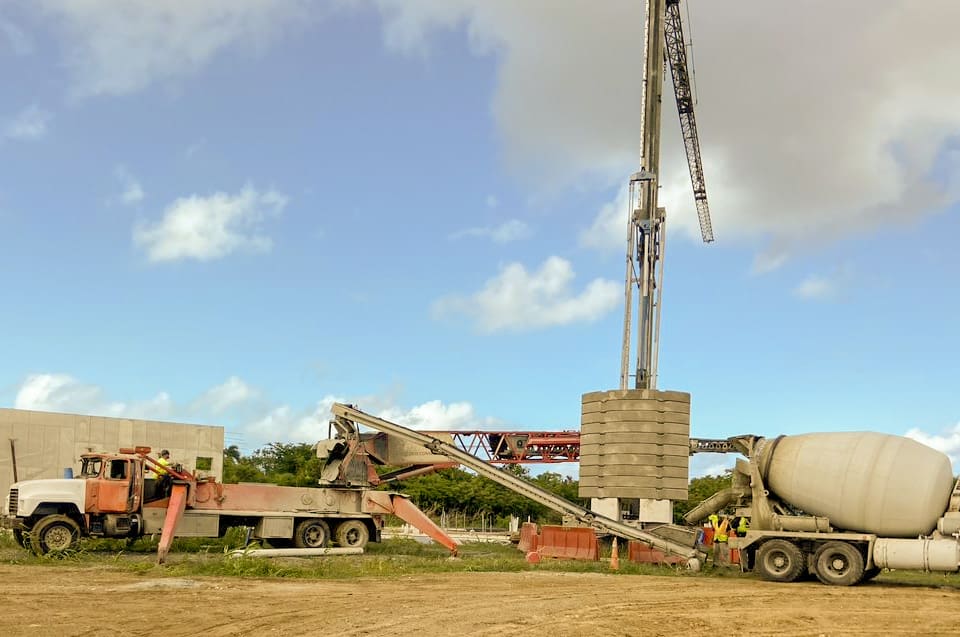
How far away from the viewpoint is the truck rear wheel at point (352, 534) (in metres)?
25.5

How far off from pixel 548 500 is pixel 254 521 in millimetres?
7209

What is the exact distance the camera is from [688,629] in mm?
13328

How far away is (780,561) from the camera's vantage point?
2100 cm

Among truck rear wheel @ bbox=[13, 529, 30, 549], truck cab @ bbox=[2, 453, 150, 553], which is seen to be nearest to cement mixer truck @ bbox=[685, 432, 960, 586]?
truck cab @ bbox=[2, 453, 150, 553]

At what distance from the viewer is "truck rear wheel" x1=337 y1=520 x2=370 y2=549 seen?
25.5 metres

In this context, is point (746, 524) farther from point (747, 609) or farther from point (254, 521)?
point (254, 521)

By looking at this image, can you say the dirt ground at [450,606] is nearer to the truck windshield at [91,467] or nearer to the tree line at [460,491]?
the truck windshield at [91,467]

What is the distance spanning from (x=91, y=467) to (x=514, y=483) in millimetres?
10046

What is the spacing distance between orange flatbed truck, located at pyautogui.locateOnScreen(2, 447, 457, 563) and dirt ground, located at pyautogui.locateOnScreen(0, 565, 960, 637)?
8.87ft

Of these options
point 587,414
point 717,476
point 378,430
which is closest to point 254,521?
point 378,430

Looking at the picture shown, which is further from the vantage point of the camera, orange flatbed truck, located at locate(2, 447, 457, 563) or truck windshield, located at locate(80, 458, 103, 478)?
truck windshield, located at locate(80, 458, 103, 478)

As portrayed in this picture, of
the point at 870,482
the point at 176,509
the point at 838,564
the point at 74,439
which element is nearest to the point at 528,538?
the point at 838,564

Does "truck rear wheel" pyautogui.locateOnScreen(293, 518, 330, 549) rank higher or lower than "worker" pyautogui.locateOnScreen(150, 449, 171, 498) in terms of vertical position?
lower

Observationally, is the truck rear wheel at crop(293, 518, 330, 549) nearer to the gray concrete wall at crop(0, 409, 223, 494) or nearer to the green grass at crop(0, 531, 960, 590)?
the green grass at crop(0, 531, 960, 590)
